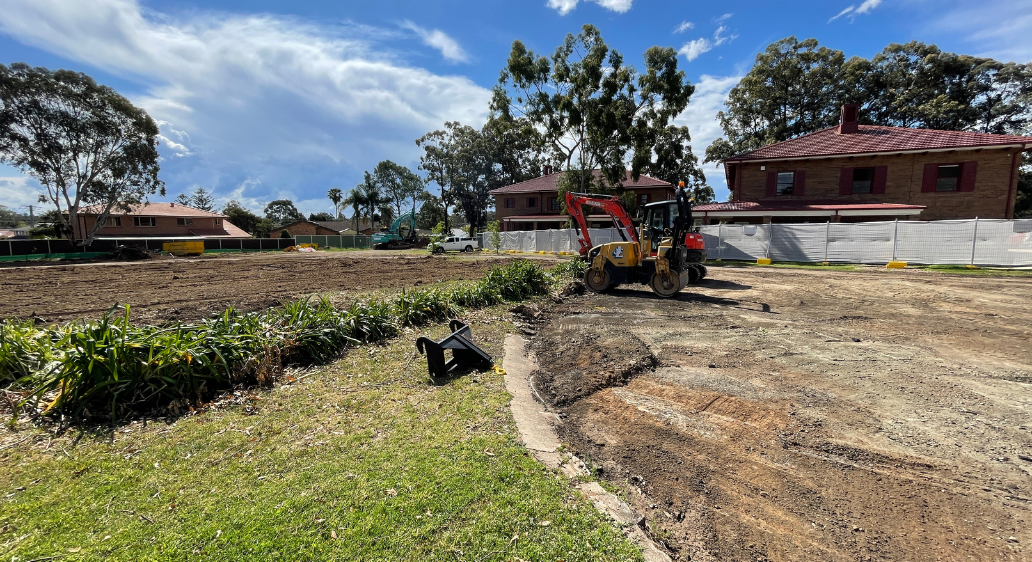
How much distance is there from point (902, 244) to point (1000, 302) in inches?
387

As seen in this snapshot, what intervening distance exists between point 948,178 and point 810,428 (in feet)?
93.1

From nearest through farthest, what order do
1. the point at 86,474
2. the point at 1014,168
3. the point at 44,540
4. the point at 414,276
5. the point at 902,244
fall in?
the point at 44,540
the point at 86,474
the point at 414,276
the point at 902,244
the point at 1014,168

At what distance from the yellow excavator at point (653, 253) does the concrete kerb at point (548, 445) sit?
5800 millimetres

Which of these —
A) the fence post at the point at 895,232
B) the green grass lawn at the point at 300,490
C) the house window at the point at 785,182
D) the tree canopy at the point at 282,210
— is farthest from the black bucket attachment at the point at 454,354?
the tree canopy at the point at 282,210

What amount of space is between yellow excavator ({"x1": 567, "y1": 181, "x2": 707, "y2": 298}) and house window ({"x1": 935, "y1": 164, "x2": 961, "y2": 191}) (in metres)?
20.9

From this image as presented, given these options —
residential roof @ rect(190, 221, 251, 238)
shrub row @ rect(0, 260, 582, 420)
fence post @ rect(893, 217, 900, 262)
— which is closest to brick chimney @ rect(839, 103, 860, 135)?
fence post @ rect(893, 217, 900, 262)

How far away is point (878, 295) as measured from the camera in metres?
10.1

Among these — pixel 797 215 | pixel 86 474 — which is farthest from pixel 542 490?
pixel 797 215

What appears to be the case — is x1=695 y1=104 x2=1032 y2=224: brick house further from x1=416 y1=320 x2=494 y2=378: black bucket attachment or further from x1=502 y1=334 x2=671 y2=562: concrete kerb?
x1=416 y1=320 x2=494 y2=378: black bucket attachment

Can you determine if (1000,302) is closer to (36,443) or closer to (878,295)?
(878,295)

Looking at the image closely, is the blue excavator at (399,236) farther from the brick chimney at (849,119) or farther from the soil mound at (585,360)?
the soil mound at (585,360)

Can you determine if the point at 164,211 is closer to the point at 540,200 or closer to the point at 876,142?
the point at 540,200

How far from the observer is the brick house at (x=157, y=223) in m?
41.5

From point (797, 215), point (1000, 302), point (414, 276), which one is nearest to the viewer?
point (1000, 302)
